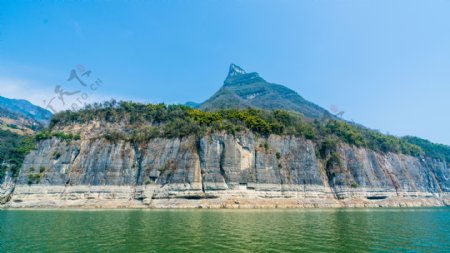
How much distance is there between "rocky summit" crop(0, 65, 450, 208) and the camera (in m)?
59.2

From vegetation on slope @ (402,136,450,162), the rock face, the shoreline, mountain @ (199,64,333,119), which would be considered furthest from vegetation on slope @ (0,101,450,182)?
mountain @ (199,64,333,119)

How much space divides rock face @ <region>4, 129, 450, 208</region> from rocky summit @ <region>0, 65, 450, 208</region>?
0.21 metres

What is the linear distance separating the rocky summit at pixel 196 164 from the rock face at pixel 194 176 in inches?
8.4

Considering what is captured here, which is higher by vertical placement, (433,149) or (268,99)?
(268,99)

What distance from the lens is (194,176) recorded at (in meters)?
59.3

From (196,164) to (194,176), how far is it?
267 centimetres

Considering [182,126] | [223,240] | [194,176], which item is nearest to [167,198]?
[194,176]

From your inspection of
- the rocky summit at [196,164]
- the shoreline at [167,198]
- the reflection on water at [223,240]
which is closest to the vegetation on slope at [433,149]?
the rocky summit at [196,164]

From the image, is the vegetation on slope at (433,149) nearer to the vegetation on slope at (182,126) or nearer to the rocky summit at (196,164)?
the vegetation on slope at (182,126)

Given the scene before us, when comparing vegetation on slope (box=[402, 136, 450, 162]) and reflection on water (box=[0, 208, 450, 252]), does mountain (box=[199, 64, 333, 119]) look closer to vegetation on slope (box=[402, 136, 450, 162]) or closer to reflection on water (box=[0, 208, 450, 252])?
vegetation on slope (box=[402, 136, 450, 162])

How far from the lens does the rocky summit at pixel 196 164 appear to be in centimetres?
5925

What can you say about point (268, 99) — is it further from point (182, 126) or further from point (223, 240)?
point (223, 240)

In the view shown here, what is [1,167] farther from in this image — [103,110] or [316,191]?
[316,191]

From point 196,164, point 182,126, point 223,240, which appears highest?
point 182,126
